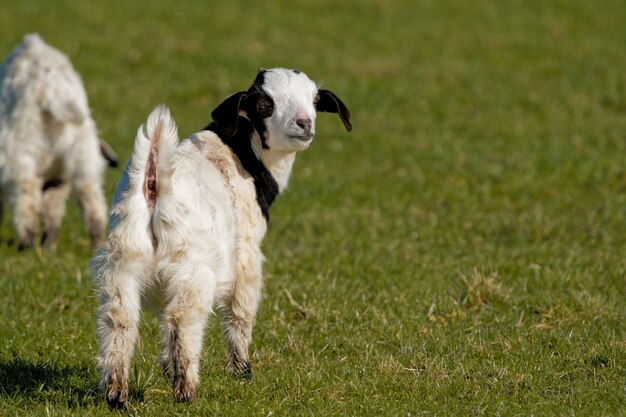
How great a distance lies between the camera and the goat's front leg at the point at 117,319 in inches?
214

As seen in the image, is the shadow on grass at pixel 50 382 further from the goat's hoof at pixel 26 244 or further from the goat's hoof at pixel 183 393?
the goat's hoof at pixel 26 244

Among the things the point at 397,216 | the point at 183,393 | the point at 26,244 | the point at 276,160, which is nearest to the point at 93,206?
the point at 26,244

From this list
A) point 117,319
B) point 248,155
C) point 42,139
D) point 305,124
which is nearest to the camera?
point 117,319

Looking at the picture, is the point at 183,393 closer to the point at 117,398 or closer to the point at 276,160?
the point at 117,398

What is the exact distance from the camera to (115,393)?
216 inches

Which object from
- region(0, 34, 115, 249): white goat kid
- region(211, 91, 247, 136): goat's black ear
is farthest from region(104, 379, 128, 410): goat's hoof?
region(0, 34, 115, 249): white goat kid

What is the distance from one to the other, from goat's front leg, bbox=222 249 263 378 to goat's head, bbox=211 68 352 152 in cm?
73

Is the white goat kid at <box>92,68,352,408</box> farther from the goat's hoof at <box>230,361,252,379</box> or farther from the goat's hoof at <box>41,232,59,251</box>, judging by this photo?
the goat's hoof at <box>41,232,59,251</box>

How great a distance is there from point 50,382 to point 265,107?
2.12m

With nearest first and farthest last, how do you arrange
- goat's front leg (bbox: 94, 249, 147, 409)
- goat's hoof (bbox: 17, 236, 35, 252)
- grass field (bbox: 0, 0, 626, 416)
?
goat's front leg (bbox: 94, 249, 147, 409) < grass field (bbox: 0, 0, 626, 416) < goat's hoof (bbox: 17, 236, 35, 252)

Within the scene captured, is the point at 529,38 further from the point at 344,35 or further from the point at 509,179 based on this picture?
the point at 509,179

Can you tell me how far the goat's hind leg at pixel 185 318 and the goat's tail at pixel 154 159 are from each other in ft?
1.25

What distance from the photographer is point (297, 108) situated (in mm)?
6391

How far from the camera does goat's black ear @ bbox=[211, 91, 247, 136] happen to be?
6.32m
